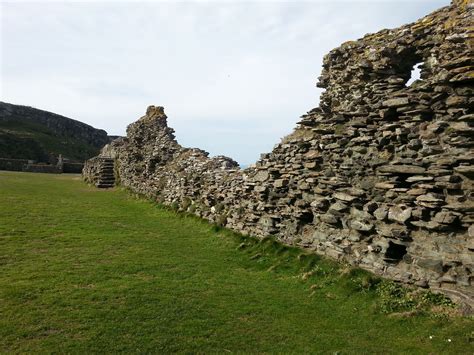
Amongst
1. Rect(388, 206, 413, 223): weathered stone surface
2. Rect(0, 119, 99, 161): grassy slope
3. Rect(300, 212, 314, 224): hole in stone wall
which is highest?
Rect(0, 119, 99, 161): grassy slope

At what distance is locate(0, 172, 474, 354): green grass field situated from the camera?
6.94 meters

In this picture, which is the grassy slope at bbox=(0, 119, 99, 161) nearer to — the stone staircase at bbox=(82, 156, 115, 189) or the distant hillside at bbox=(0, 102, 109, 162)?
the distant hillside at bbox=(0, 102, 109, 162)

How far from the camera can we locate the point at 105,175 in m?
34.8

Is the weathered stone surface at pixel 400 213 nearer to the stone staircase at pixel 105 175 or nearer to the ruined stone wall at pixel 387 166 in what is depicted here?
the ruined stone wall at pixel 387 166

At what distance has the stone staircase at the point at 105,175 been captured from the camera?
33531 mm

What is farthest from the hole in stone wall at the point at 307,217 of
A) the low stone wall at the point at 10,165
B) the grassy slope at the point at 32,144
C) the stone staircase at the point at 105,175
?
the grassy slope at the point at 32,144

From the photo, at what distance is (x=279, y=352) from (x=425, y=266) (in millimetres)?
3609

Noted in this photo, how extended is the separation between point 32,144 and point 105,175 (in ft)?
162

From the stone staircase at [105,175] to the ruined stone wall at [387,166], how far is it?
69.4ft

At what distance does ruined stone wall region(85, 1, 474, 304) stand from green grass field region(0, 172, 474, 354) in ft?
2.81

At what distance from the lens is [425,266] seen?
26.8ft

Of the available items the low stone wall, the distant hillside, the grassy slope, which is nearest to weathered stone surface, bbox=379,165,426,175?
the low stone wall

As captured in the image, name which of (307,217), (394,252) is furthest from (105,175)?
(394,252)

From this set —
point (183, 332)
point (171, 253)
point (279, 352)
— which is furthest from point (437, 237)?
point (171, 253)
